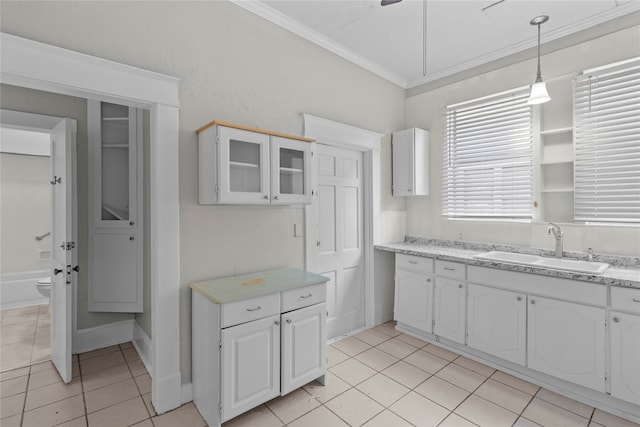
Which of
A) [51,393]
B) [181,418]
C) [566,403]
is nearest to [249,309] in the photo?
[181,418]

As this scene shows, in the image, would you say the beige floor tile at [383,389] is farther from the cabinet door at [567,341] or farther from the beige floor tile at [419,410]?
the cabinet door at [567,341]

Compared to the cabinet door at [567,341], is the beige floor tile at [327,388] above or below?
below

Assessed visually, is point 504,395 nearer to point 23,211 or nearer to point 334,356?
point 334,356

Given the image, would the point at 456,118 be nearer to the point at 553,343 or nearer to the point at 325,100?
the point at 325,100

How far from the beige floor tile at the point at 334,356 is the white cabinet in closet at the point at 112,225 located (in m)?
1.91

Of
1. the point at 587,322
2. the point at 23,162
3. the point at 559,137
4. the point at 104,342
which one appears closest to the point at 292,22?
the point at 559,137

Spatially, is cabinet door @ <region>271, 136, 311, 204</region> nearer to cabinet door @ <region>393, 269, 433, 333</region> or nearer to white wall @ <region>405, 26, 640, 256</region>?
cabinet door @ <region>393, 269, 433, 333</region>

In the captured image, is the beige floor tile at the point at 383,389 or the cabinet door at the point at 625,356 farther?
the beige floor tile at the point at 383,389

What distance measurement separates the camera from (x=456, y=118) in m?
3.43

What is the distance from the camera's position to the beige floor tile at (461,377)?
2354mm

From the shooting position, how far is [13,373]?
96.3 inches

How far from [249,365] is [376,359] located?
1.34 m

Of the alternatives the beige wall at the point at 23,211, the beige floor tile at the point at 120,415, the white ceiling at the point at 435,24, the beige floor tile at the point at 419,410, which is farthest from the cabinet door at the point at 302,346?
the beige wall at the point at 23,211

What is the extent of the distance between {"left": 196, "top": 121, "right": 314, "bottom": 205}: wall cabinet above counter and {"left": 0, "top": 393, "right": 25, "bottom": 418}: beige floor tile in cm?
186
